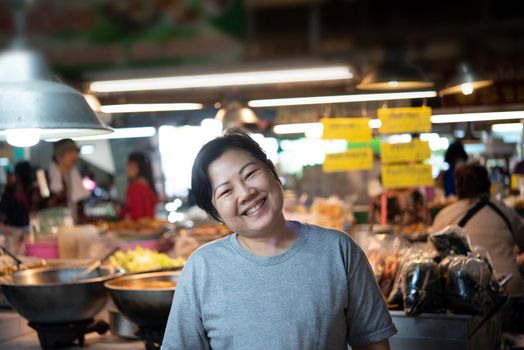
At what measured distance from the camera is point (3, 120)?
2.60 meters

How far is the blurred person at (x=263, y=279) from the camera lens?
239cm

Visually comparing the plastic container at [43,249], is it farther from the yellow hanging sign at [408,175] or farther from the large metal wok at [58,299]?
the yellow hanging sign at [408,175]

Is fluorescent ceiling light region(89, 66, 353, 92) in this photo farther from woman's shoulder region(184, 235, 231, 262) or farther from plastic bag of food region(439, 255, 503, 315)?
woman's shoulder region(184, 235, 231, 262)

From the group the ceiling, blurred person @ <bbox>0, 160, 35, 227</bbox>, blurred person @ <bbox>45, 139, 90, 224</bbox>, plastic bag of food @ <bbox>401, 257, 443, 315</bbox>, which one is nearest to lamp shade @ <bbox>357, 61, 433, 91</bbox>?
the ceiling

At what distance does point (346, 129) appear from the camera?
6.72 metres

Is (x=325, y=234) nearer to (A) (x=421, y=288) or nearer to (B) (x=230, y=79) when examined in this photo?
(A) (x=421, y=288)

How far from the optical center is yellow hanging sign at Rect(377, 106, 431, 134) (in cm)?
643

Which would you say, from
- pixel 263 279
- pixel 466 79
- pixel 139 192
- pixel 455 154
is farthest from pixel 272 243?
pixel 455 154

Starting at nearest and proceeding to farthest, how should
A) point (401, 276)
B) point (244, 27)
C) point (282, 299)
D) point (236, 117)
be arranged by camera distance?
point (282, 299), point (244, 27), point (401, 276), point (236, 117)

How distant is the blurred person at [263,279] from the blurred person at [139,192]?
706cm

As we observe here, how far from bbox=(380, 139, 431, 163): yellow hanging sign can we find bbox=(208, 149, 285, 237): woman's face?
4295mm

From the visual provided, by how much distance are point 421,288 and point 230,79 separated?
188 cm

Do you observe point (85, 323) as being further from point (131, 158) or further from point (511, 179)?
point (511, 179)

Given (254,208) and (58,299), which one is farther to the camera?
(58,299)
